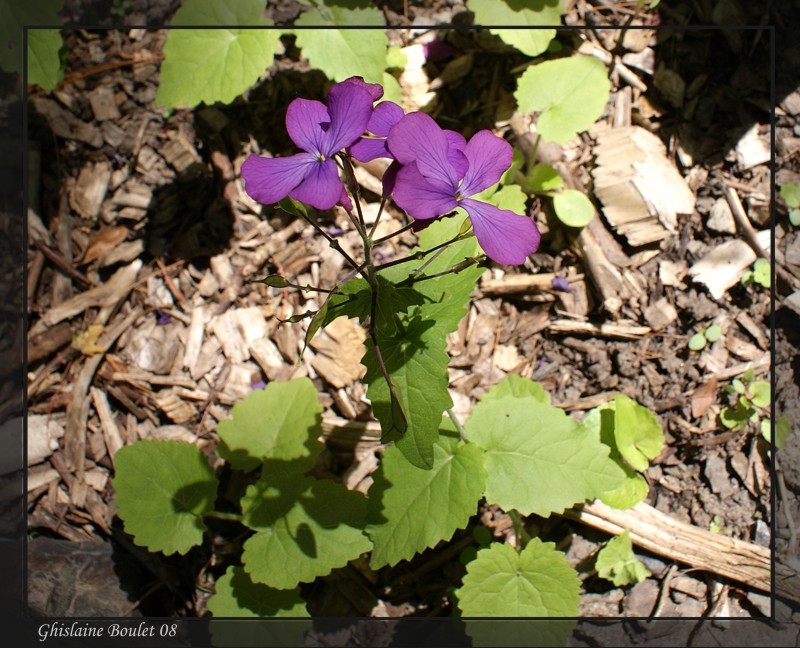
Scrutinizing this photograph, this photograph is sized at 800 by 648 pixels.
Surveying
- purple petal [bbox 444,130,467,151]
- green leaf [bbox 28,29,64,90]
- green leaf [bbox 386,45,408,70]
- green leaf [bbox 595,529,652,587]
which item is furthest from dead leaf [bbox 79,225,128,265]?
green leaf [bbox 595,529,652,587]

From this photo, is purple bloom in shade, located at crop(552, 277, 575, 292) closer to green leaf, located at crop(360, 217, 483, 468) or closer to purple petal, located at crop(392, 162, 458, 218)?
green leaf, located at crop(360, 217, 483, 468)

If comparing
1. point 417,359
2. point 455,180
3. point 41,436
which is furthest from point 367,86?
point 41,436

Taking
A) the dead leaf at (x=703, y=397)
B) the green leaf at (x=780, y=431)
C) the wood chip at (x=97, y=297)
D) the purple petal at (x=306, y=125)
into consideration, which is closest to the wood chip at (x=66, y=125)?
the wood chip at (x=97, y=297)

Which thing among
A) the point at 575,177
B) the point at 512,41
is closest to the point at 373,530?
the point at 575,177

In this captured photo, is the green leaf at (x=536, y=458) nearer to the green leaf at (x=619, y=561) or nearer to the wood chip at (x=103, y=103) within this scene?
the green leaf at (x=619, y=561)

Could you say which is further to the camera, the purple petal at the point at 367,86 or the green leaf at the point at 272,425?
the green leaf at the point at 272,425

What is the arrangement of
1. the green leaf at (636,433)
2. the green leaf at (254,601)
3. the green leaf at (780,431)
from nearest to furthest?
the green leaf at (254,601), the green leaf at (636,433), the green leaf at (780,431)

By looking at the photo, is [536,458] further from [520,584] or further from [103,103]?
[103,103]

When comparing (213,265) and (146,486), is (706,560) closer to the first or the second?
(146,486)

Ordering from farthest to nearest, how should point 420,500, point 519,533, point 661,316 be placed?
1. point 661,316
2. point 519,533
3. point 420,500
